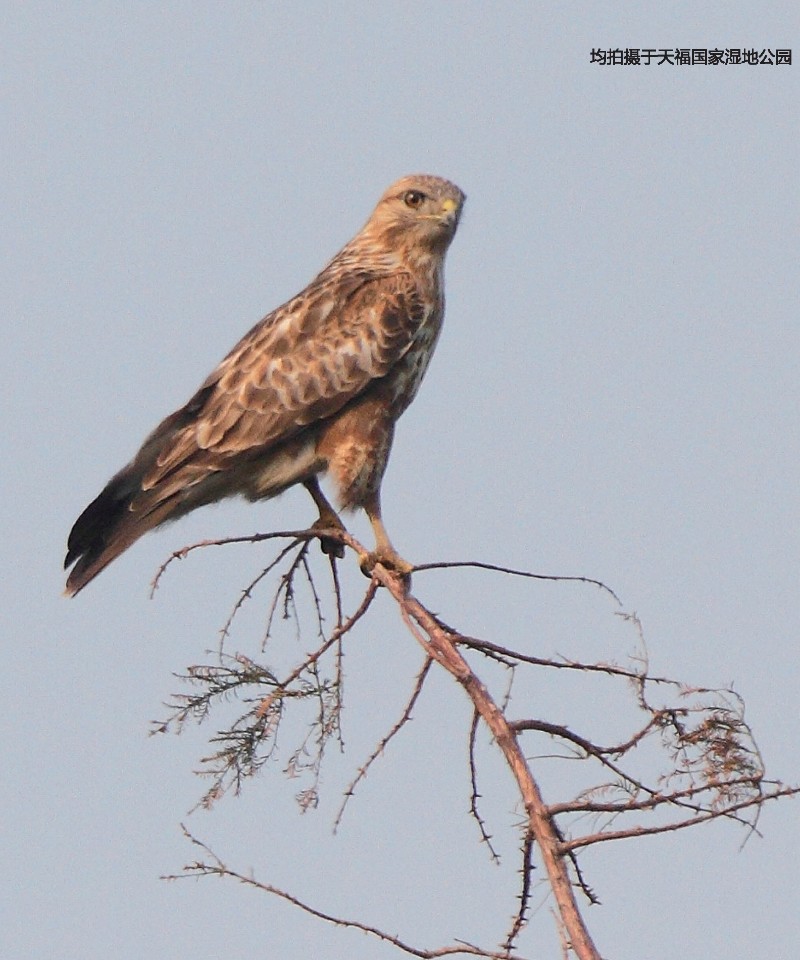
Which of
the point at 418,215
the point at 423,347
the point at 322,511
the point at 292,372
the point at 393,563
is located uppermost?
the point at 418,215

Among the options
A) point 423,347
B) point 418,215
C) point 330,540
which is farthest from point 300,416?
point 418,215

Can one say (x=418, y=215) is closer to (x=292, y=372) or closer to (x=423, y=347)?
(x=423, y=347)

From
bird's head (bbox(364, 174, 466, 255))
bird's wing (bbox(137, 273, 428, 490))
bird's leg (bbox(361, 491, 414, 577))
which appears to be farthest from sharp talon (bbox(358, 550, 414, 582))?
bird's head (bbox(364, 174, 466, 255))

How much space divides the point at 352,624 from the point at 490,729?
107cm

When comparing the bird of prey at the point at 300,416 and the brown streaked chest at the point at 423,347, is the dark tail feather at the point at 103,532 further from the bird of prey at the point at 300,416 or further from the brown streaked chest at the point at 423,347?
the brown streaked chest at the point at 423,347

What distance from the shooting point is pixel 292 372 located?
7.56m

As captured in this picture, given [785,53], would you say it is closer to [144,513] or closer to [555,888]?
[144,513]

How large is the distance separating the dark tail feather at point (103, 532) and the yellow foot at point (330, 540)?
2.51ft

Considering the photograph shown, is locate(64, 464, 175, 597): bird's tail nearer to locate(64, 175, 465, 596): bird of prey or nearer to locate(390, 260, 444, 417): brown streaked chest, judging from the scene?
locate(64, 175, 465, 596): bird of prey

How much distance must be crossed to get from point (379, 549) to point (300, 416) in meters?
0.80

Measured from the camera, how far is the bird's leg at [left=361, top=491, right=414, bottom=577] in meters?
6.76

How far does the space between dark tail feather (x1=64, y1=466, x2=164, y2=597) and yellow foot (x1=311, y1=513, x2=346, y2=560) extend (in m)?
0.76

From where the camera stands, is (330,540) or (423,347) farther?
(423,347)

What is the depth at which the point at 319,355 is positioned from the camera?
7605 millimetres
